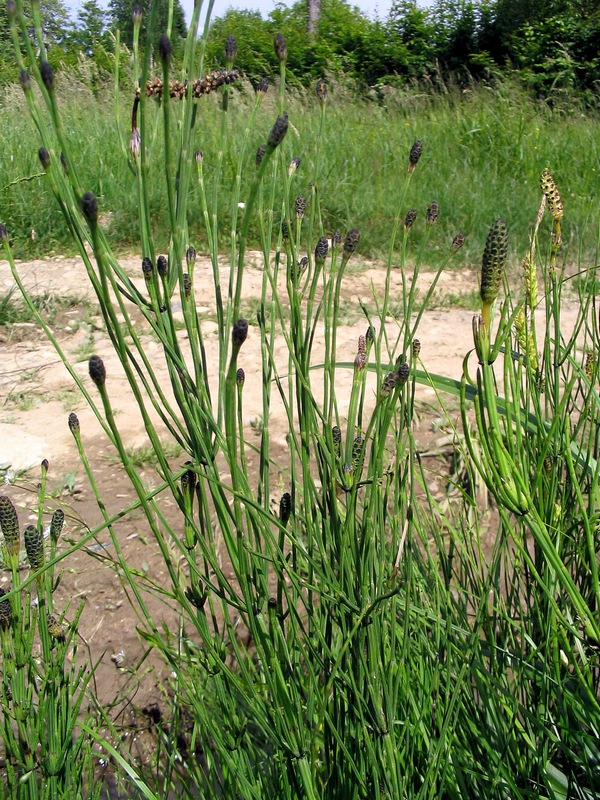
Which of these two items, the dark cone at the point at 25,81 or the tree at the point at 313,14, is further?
the tree at the point at 313,14

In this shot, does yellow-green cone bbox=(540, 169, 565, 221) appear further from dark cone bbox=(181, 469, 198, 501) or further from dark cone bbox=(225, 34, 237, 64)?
dark cone bbox=(181, 469, 198, 501)

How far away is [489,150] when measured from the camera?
616 centimetres

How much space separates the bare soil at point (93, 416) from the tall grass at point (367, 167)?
36 cm

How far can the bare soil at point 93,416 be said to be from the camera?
2.06m

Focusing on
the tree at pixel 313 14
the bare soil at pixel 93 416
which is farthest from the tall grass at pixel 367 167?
the tree at pixel 313 14

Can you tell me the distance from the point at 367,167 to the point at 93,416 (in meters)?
3.59

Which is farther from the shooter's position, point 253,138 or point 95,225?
point 253,138

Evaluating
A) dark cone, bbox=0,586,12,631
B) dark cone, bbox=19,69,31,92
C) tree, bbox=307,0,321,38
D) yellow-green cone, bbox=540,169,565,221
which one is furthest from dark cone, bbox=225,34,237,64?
tree, bbox=307,0,321,38

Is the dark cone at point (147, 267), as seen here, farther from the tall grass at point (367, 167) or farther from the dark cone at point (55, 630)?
the tall grass at point (367, 167)

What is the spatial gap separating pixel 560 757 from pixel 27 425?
225cm

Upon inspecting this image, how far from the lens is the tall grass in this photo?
16.3 ft

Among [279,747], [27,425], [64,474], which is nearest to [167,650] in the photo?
[279,747]

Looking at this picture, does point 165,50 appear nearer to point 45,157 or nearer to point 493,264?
point 45,157

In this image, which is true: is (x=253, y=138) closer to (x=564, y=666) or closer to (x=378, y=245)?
(x=378, y=245)
